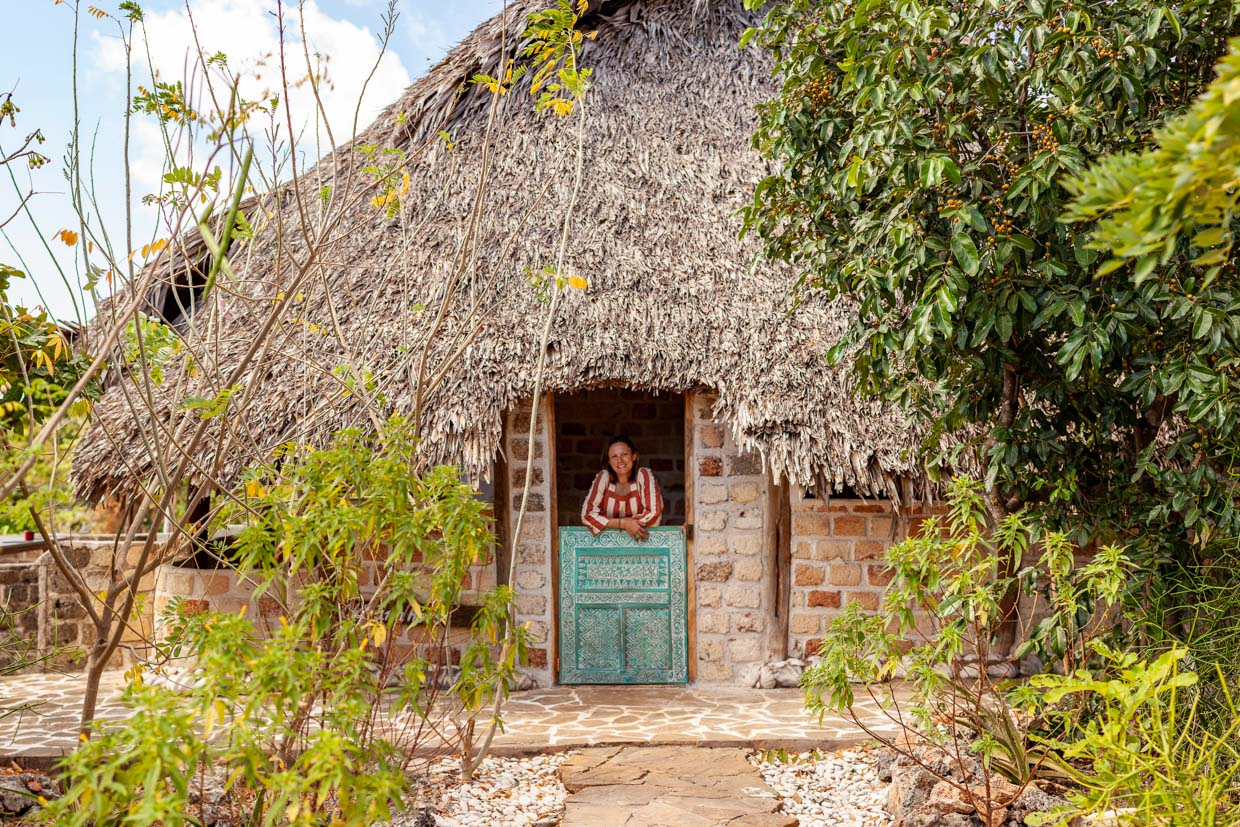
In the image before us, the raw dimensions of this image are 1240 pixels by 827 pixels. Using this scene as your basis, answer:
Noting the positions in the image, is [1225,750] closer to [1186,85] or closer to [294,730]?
[1186,85]

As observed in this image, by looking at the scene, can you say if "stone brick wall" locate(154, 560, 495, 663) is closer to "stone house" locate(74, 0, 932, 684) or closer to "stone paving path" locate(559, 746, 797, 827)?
"stone house" locate(74, 0, 932, 684)

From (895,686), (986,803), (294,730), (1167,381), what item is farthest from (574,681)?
(1167,381)

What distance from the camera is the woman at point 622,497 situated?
5.86 metres

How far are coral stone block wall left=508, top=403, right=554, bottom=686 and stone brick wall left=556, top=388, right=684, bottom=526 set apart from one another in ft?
10.9

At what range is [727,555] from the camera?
5.85 m

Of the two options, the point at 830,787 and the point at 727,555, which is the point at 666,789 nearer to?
the point at 830,787

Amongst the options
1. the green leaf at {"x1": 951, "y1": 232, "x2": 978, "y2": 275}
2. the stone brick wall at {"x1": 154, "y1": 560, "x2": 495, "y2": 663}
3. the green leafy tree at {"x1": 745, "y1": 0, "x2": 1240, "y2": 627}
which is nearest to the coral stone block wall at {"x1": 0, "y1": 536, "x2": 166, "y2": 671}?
the stone brick wall at {"x1": 154, "y1": 560, "x2": 495, "y2": 663}

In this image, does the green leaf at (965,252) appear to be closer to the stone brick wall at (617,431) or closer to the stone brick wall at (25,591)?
the stone brick wall at (617,431)

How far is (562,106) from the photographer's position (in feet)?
11.9

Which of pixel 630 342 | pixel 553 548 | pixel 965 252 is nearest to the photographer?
pixel 965 252

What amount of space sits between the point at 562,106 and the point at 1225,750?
3.40 meters

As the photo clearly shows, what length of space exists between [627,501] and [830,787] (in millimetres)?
2378

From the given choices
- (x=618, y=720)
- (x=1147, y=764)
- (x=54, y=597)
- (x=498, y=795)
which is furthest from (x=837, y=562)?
(x=54, y=597)

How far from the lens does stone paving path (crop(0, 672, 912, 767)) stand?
14.9ft
